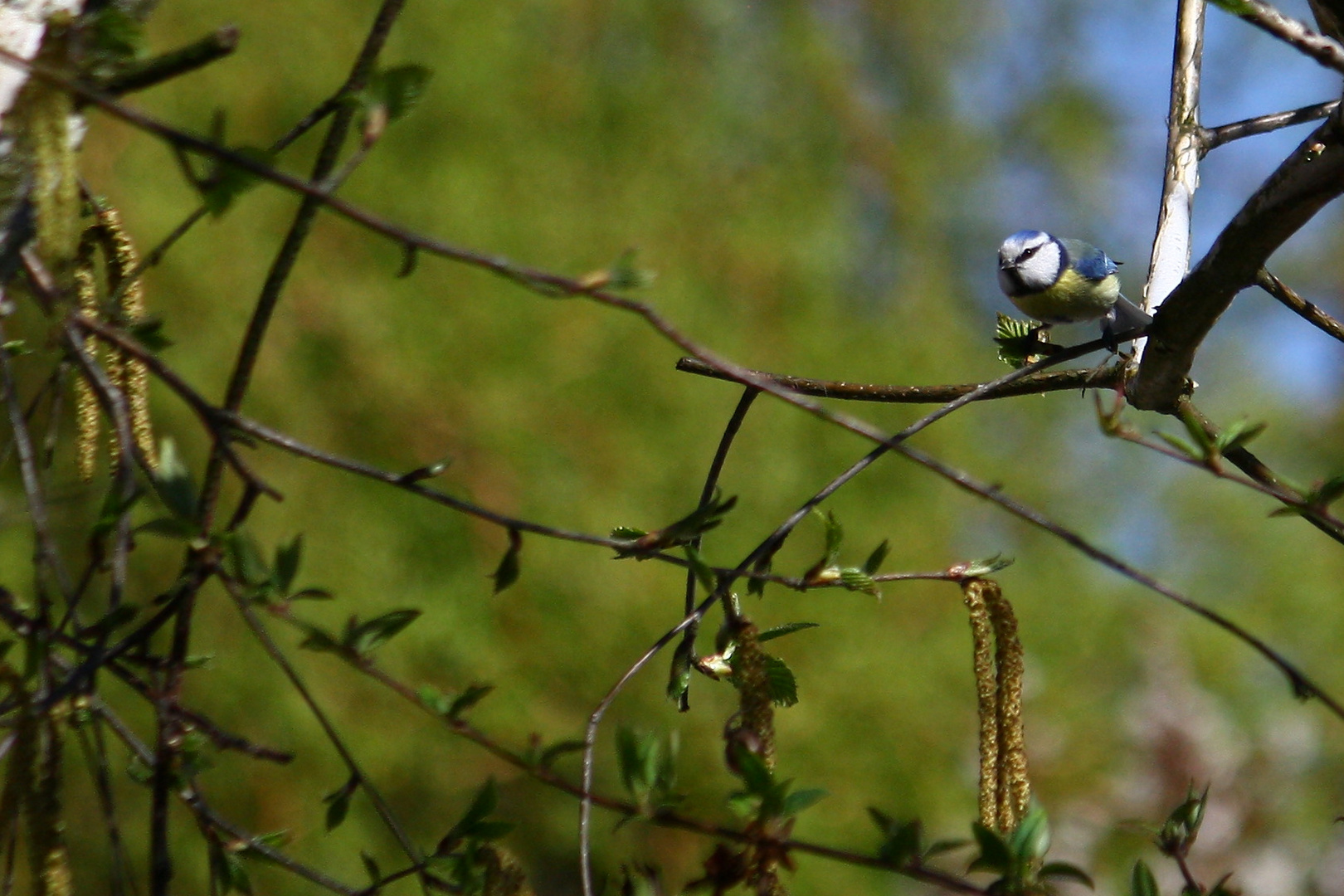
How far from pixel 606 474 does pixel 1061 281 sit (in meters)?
1.64

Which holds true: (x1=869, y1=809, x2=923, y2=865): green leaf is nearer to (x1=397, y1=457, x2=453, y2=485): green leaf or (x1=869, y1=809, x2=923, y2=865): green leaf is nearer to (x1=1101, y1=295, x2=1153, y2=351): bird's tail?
(x1=397, y1=457, x2=453, y2=485): green leaf

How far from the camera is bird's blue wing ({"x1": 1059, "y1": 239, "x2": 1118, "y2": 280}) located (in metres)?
1.58

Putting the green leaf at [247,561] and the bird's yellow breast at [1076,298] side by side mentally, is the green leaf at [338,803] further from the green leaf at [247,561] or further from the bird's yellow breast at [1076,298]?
the bird's yellow breast at [1076,298]

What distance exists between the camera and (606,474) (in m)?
3.04

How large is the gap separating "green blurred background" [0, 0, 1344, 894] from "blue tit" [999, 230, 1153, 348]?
3.07 feet

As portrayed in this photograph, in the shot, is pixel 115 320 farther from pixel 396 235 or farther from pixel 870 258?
pixel 870 258

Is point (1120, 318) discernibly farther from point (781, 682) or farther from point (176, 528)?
point (176, 528)

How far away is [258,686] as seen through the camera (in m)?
2.58

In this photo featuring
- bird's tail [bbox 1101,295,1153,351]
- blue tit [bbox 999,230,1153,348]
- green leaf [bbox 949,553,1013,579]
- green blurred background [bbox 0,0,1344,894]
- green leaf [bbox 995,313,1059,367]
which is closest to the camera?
green leaf [bbox 949,553,1013,579]

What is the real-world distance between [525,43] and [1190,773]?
3.38 metres

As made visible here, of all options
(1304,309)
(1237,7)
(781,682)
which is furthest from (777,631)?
(1304,309)

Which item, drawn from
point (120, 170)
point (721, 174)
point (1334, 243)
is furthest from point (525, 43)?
point (1334, 243)

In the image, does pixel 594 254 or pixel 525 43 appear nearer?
pixel 594 254

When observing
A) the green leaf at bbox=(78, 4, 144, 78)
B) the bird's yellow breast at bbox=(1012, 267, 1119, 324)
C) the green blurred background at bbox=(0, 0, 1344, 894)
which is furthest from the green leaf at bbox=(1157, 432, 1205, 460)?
the green blurred background at bbox=(0, 0, 1344, 894)
